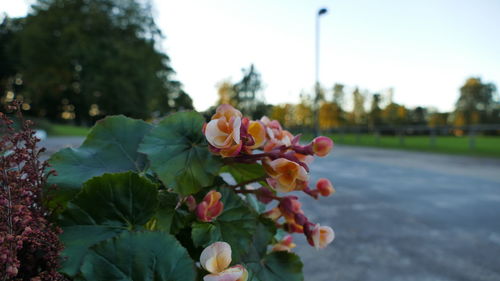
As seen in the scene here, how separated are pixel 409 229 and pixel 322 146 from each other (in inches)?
143

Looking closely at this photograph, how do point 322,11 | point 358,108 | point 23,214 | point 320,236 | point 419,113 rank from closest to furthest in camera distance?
point 23,214 < point 320,236 < point 322,11 < point 358,108 < point 419,113

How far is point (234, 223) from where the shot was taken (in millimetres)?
629

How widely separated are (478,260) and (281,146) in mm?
3090

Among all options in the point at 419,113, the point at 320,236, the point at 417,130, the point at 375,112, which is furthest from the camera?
the point at 419,113

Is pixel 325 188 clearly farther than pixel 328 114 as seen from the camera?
No

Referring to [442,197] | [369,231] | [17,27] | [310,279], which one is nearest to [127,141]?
[310,279]

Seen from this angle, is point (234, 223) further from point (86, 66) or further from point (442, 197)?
point (86, 66)

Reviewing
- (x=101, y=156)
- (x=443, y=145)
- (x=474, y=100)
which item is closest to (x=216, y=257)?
(x=101, y=156)

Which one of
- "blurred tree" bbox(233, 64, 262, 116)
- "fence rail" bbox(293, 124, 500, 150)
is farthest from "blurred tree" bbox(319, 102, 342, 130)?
"blurred tree" bbox(233, 64, 262, 116)

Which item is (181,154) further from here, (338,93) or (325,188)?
(338,93)

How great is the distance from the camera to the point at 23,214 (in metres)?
0.43

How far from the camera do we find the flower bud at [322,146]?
2.04 feet

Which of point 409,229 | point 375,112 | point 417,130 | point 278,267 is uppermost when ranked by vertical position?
point 375,112

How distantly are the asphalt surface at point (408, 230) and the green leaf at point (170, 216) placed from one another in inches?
12.6
